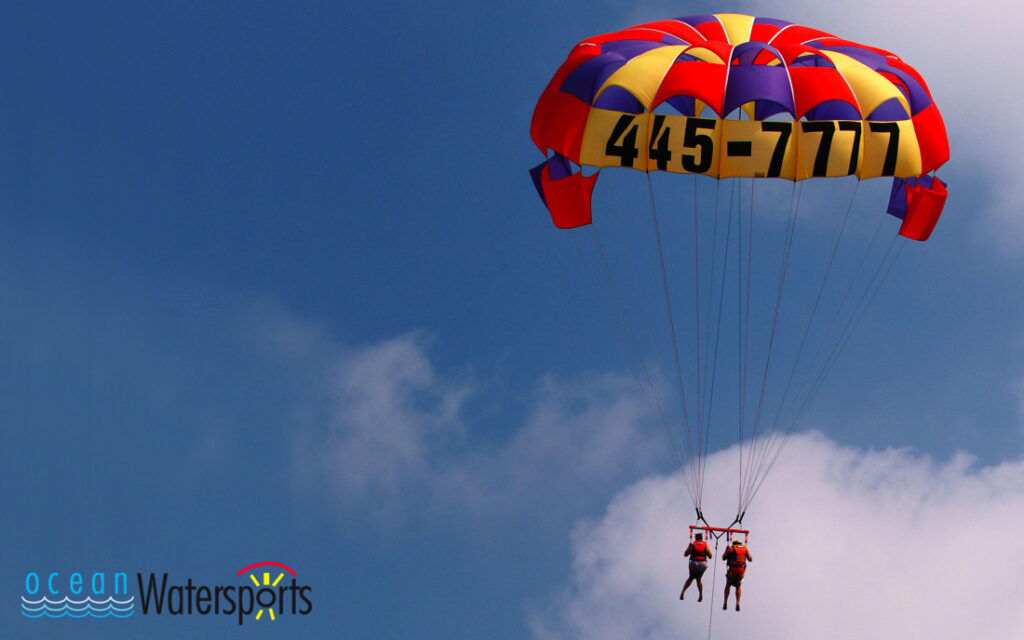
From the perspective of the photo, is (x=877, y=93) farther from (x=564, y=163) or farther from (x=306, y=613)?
(x=306, y=613)

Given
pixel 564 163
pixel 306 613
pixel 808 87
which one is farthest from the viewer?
pixel 306 613

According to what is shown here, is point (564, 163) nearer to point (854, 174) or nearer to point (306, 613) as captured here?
point (854, 174)

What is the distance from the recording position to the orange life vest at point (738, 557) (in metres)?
26.7

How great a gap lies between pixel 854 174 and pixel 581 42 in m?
6.38

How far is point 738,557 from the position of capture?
26672 millimetres

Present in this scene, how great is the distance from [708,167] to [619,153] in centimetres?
174

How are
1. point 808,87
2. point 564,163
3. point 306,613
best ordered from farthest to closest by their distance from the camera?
point 306,613 → point 564,163 → point 808,87

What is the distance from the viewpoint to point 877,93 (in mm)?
26891

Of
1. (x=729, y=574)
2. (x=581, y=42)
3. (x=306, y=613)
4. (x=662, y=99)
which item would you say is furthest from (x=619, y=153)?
(x=306, y=613)

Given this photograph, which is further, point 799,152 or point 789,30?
point 789,30

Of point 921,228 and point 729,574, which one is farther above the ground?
point 921,228

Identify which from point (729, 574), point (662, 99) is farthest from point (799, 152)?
point (729, 574)

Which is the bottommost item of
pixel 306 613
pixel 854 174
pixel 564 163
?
pixel 306 613

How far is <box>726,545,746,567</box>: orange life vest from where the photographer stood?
26.7m
